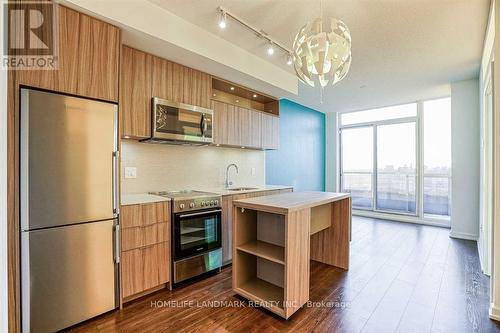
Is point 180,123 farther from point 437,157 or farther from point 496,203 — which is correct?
point 437,157

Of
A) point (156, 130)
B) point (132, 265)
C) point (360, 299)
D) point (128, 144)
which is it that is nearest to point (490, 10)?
point (360, 299)

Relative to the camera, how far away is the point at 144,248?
2285 mm

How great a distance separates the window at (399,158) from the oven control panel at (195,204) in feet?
16.0

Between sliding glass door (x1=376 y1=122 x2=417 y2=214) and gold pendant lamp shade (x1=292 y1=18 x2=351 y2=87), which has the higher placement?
gold pendant lamp shade (x1=292 y1=18 x2=351 y2=87)

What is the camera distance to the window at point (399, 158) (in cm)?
518

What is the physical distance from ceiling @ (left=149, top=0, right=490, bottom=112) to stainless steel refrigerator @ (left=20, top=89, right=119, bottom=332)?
1.35 metres

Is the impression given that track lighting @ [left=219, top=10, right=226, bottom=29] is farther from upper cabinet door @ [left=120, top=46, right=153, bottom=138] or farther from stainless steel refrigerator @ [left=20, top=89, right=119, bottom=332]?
stainless steel refrigerator @ [left=20, top=89, right=119, bottom=332]

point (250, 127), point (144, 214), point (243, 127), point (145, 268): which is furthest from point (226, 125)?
point (145, 268)

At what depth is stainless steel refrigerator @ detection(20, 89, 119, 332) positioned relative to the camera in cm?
165

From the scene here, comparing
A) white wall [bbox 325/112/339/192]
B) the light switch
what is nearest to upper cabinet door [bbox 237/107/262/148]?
the light switch

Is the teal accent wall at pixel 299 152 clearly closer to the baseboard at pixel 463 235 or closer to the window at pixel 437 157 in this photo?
the window at pixel 437 157

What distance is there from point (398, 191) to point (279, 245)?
484cm

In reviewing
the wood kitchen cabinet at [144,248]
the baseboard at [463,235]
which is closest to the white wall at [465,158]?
the baseboard at [463,235]

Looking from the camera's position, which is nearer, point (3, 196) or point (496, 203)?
point (3, 196)
